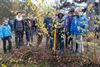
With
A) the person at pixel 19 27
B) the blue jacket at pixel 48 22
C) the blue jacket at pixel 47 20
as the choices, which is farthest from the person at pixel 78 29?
the person at pixel 19 27

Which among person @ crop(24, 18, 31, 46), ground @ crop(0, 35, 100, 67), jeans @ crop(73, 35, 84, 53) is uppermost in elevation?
A: person @ crop(24, 18, 31, 46)

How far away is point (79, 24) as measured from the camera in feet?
39.3

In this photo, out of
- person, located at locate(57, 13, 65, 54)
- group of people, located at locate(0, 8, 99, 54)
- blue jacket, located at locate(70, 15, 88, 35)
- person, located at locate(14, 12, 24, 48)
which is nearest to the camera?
blue jacket, located at locate(70, 15, 88, 35)

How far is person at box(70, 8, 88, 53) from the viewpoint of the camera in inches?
463

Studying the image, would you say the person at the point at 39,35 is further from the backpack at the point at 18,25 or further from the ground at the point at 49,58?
the backpack at the point at 18,25

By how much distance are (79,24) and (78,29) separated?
8.9 inches

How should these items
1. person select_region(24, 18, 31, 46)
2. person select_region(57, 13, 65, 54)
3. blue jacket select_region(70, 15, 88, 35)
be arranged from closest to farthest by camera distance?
blue jacket select_region(70, 15, 88, 35), person select_region(57, 13, 65, 54), person select_region(24, 18, 31, 46)

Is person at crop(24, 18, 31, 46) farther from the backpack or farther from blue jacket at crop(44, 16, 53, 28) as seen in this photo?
blue jacket at crop(44, 16, 53, 28)

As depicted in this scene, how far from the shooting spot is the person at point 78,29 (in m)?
11.8

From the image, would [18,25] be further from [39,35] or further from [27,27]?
[39,35]

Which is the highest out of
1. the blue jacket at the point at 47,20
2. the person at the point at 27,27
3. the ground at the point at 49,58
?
the blue jacket at the point at 47,20

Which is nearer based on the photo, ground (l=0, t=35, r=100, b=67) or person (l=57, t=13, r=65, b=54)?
ground (l=0, t=35, r=100, b=67)

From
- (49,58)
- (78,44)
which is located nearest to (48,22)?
(78,44)

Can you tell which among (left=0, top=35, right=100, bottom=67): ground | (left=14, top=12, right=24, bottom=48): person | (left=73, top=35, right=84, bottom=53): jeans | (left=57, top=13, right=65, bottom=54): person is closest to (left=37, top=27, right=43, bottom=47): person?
(left=0, top=35, right=100, bottom=67): ground
